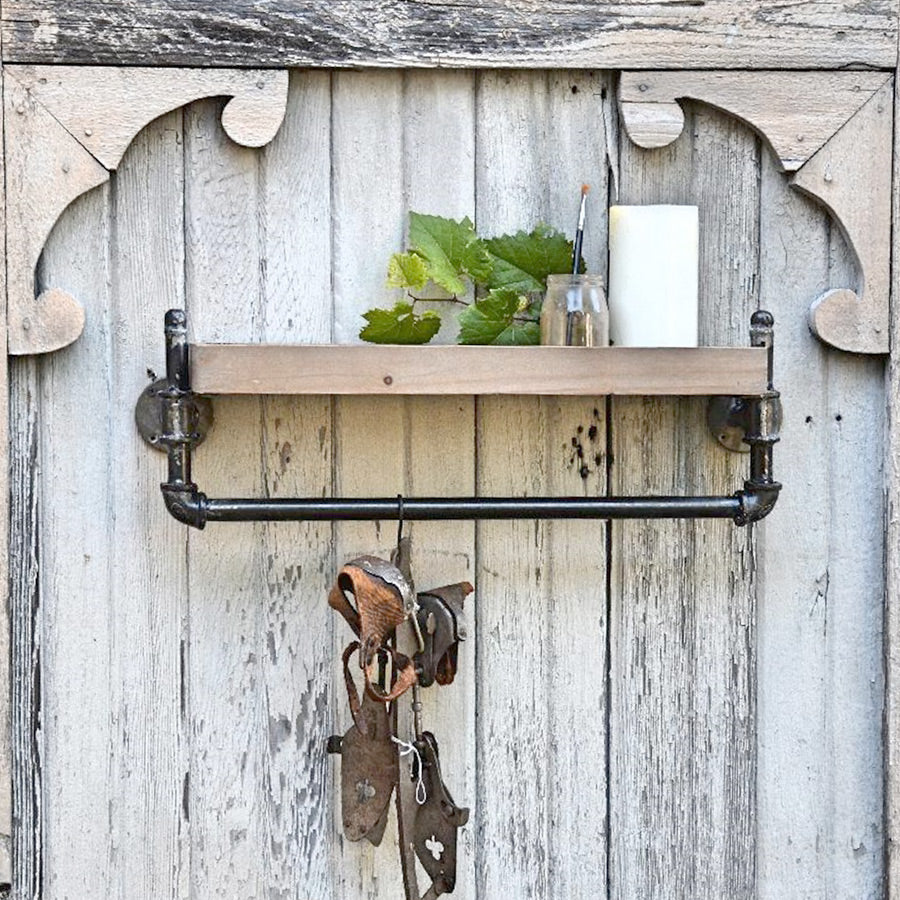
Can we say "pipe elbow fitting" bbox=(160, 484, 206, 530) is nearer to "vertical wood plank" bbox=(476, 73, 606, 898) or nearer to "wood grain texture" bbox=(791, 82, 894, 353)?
"vertical wood plank" bbox=(476, 73, 606, 898)

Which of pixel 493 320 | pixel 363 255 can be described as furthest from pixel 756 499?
pixel 363 255

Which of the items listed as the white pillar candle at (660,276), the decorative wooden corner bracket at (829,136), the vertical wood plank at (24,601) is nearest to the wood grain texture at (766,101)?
the decorative wooden corner bracket at (829,136)

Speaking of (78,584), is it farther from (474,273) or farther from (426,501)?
(474,273)

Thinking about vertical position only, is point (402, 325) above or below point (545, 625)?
above

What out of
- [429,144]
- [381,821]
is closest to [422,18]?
[429,144]

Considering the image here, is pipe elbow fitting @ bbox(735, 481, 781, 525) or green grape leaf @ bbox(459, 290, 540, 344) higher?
green grape leaf @ bbox(459, 290, 540, 344)

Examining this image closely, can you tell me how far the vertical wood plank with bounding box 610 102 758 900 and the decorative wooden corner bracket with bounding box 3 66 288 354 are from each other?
1.49 ft

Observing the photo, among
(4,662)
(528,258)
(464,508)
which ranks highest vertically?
(528,258)

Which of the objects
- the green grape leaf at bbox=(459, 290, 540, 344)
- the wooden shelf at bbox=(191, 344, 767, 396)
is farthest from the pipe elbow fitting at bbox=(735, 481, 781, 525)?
the green grape leaf at bbox=(459, 290, 540, 344)

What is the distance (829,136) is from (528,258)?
0.30 metres

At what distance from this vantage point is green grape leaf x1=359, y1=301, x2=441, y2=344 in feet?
3.71

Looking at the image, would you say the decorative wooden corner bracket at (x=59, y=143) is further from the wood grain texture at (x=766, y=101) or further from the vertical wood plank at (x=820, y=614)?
the vertical wood plank at (x=820, y=614)

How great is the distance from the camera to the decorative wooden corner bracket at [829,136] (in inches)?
46.9

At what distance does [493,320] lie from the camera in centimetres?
113
